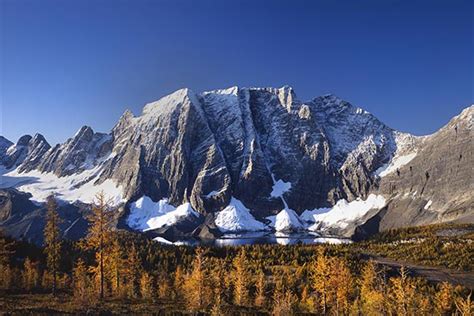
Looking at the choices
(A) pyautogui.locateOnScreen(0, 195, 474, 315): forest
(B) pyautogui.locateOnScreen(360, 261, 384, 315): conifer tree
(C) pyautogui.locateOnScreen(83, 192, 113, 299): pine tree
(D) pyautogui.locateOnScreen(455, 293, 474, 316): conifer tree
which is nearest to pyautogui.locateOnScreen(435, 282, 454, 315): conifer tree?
(A) pyautogui.locateOnScreen(0, 195, 474, 315): forest

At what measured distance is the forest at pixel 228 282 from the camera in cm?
5975

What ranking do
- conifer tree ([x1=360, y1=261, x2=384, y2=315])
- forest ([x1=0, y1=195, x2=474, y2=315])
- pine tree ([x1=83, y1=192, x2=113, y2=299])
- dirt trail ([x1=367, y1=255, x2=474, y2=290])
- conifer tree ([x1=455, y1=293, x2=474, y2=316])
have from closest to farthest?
conifer tree ([x1=455, y1=293, x2=474, y2=316]) → forest ([x1=0, y1=195, x2=474, y2=315]) → pine tree ([x1=83, y1=192, x2=113, y2=299]) → conifer tree ([x1=360, y1=261, x2=384, y2=315]) → dirt trail ([x1=367, y1=255, x2=474, y2=290])

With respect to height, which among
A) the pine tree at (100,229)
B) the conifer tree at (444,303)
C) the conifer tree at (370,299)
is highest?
the pine tree at (100,229)

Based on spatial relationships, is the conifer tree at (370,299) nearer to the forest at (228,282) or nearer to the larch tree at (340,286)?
the forest at (228,282)

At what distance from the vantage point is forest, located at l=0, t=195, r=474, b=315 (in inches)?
2352

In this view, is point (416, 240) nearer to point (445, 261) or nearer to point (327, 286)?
point (445, 261)

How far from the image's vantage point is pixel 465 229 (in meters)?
174

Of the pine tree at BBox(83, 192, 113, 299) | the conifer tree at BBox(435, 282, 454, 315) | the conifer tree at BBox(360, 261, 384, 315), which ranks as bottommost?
the conifer tree at BBox(435, 282, 454, 315)

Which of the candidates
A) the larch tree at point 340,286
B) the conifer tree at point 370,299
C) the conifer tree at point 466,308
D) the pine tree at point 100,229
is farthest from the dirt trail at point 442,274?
the pine tree at point 100,229

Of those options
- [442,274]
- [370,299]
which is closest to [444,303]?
[370,299]

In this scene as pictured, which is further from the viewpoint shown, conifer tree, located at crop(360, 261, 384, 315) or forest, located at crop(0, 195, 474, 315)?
conifer tree, located at crop(360, 261, 384, 315)

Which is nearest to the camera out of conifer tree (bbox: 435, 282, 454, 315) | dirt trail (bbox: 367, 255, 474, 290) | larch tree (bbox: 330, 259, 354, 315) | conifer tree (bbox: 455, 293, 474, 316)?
conifer tree (bbox: 455, 293, 474, 316)

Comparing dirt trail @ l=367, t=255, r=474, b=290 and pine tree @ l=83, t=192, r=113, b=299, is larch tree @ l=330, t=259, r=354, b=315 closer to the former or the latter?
dirt trail @ l=367, t=255, r=474, b=290

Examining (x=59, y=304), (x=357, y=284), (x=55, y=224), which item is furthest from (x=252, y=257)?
(x=59, y=304)
